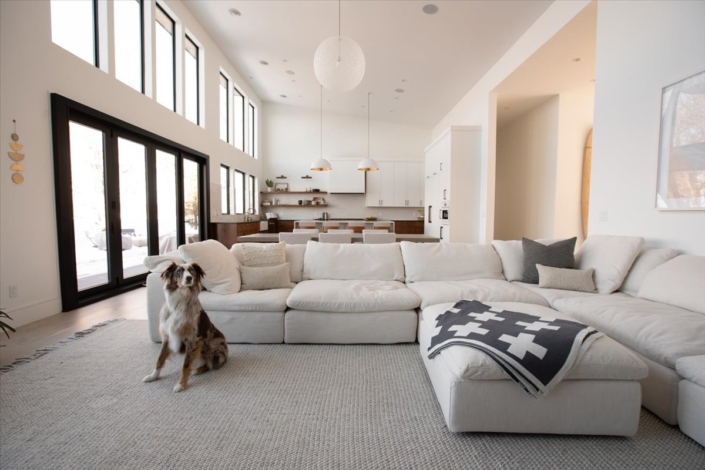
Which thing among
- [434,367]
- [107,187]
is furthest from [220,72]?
[434,367]

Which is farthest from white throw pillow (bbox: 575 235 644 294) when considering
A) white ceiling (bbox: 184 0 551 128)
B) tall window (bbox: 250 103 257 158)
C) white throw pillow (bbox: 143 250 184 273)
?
tall window (bbox: 250 103 257 158)

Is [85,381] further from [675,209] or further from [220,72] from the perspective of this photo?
[220,72]

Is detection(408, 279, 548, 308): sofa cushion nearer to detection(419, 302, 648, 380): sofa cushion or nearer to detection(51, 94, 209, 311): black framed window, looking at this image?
detection(419, 302, 648, 380): sofa cushion

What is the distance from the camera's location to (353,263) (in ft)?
9.55

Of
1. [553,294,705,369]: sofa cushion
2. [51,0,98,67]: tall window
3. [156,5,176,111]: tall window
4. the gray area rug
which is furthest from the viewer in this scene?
[156,5,176,111]: tall window

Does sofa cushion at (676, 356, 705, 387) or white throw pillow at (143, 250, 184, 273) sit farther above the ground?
white throw pillow at (143, 250, 184, 273)

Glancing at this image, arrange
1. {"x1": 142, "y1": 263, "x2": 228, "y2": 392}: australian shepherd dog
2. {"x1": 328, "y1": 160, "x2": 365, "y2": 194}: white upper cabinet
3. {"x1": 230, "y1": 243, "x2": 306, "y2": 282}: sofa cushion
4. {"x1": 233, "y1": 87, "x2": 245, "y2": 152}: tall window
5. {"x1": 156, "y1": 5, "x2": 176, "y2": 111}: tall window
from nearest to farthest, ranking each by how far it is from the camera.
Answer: {"x1": 142, "y1": 263, "x2": 228, "y2": 392}: australian shepherd dog < {"x1": 230, "y1": 243, "x2": 306, "y2": 282}: sofa cushion < {"x1": 156, "y1": 5, "x2": 176, "y2": 111}: tall window < {"x1": 233, "y1": 87, "x2": 245, "y2": 152}: tall window < {"x1": 328, "y1": 160, "x2": 365, "y2": 194}: white upper cabinet

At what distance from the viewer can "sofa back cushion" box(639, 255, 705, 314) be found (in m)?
1.85

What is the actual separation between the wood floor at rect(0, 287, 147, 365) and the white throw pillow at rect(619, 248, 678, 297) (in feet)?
14.0

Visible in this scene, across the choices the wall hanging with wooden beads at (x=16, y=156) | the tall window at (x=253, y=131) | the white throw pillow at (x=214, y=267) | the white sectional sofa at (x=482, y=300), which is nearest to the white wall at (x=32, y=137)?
the wall hanging with wooden beads at (x=16, y=156)

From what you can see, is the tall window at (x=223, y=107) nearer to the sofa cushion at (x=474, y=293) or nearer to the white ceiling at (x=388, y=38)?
the white ceiling at (x=388, y=38)

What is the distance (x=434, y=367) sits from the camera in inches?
64.9

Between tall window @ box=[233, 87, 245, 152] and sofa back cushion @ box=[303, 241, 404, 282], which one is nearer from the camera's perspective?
sofa back cushion @ box=[303, 241, 404, 282]

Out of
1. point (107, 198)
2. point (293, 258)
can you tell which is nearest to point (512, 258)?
point (293, 258)
